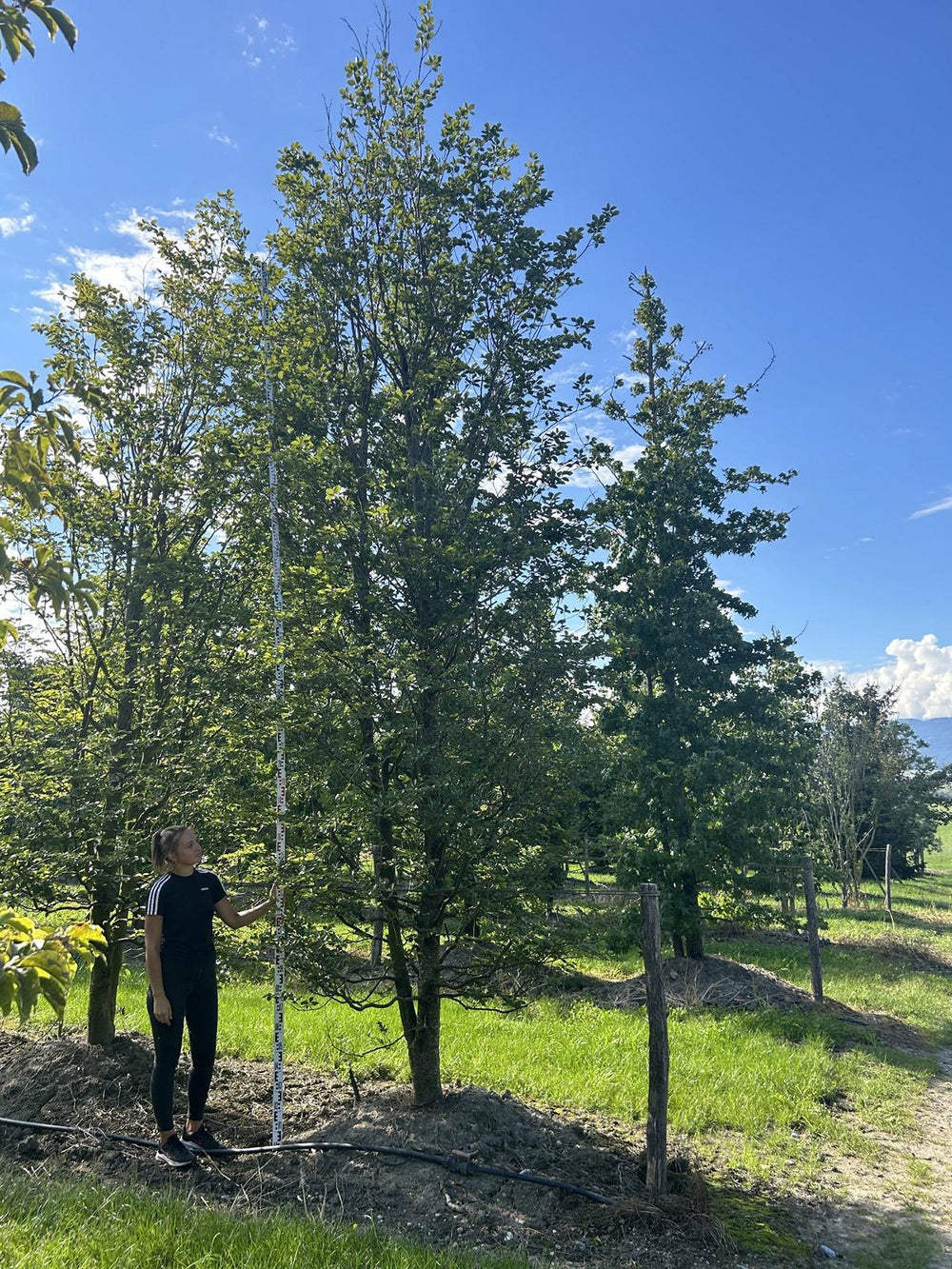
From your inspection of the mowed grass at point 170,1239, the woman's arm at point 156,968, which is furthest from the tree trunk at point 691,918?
the woman's arm at point 156,968

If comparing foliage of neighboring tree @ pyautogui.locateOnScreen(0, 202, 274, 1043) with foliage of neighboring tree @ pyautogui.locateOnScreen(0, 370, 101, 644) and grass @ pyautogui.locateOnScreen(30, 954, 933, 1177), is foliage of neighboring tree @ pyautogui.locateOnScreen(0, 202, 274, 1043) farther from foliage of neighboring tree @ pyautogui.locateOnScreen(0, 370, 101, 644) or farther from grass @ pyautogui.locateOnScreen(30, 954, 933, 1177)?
foliage of neighboring tree @ pyautogui.locateOnScreen(0, 370, 101, 644)

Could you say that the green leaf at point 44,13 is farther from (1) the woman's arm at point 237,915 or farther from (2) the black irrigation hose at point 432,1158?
(2) the black irrigation hose at point 432,1158

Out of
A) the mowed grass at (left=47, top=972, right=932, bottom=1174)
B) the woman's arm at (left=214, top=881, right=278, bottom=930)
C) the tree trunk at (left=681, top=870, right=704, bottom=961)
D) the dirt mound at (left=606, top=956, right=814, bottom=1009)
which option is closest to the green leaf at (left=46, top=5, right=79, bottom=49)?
the woman's arm at (left=214, top=881, right=278, bottom=930)

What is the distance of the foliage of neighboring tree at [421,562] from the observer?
5277 mm

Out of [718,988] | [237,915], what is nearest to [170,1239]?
[237,915]

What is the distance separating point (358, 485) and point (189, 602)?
222 centimetres

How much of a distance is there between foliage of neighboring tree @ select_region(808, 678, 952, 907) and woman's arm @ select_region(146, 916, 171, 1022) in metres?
17.0

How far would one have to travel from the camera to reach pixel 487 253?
6.09m

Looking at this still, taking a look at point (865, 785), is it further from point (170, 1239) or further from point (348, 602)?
point (170, 1239)

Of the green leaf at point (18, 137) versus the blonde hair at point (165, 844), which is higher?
the green leaf at point (18, 137)

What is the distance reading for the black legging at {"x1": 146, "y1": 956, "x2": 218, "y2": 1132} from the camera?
189 inches

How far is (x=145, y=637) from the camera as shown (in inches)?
281

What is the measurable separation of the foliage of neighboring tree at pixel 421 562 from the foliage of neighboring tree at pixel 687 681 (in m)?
6.75

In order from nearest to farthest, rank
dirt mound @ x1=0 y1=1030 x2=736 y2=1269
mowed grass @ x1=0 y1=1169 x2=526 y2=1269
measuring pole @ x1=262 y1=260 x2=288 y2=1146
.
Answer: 1. mowed grass @ x1=0 y1=1169 x2=526 y2=1269
2. dirt mound @ x1=0 y1=1030 x2=736 y2=1269
3. measuring pole @ x1=262 y1=260 x2=288 y2=1146
